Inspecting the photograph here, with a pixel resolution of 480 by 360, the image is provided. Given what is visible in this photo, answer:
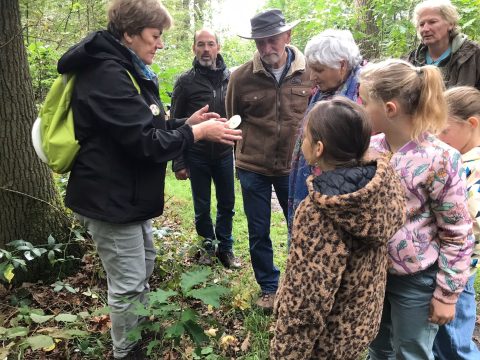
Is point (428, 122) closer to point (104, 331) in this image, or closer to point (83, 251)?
point (104, 331)

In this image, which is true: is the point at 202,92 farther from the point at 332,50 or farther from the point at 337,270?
the point at 337,270

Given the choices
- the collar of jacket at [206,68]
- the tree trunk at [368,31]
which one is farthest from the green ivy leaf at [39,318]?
the tree trunk at [368,31]

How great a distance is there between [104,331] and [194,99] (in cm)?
239

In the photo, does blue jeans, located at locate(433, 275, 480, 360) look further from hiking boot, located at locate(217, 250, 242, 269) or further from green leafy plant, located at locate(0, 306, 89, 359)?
hiking boot, located at locate(217, 250, 242, 269)

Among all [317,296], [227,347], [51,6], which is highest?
[51,6]

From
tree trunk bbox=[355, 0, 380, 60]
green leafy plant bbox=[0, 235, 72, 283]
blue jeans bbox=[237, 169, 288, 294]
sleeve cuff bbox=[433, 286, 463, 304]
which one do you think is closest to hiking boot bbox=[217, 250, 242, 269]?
blue jeans bbox=[237, 169, 288, 294]

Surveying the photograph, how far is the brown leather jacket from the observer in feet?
10.4

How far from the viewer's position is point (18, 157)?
337cm

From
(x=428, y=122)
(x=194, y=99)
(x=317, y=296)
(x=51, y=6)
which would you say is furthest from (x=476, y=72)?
(x=51, y=6)

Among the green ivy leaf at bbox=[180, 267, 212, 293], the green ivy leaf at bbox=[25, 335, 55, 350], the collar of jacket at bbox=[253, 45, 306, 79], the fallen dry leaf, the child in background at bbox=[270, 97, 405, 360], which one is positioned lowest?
the fallen dry leaf

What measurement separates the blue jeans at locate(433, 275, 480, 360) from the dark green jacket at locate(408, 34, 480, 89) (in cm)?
214

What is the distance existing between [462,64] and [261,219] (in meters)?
2.23

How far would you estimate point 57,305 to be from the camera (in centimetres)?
321

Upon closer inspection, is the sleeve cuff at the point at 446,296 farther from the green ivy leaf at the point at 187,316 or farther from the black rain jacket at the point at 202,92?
the black rain jacket at the point at 202,92
